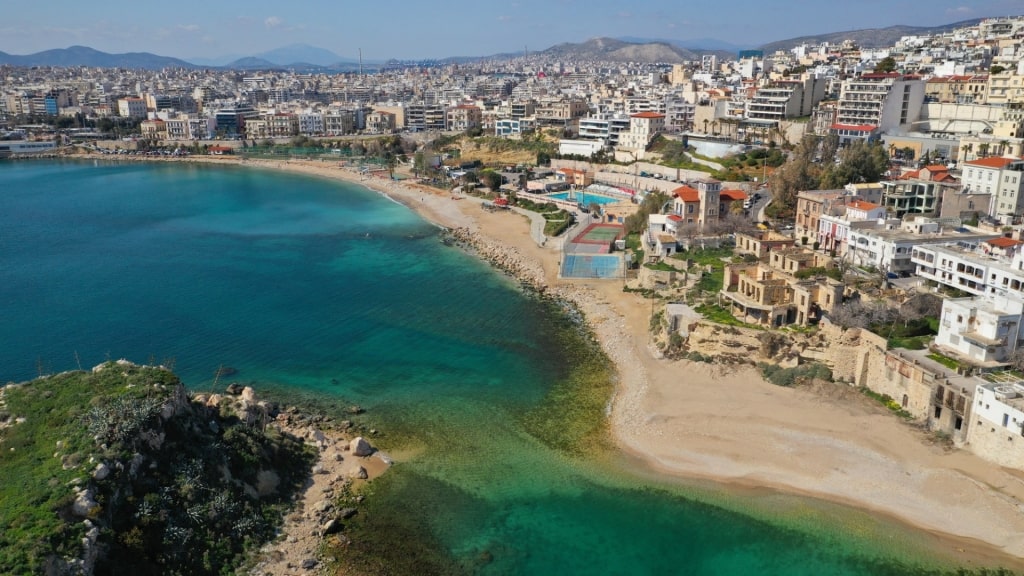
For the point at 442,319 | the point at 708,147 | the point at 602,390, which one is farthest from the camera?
the point at 708,147

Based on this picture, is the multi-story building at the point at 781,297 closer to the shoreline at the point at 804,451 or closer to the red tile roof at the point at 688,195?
the shoreline at the point at 804,451

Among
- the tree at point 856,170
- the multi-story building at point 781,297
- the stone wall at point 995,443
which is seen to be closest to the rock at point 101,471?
the multi-story building at point 781,297

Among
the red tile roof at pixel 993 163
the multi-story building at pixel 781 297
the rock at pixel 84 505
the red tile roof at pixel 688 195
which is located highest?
the red tile roof at pixel 993 163

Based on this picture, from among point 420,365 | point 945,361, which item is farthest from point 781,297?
point 420,365

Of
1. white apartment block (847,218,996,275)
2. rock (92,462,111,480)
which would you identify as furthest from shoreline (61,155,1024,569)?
rock (92,462,111,480)

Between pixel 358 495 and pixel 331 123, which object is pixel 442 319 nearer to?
pixel 358 495

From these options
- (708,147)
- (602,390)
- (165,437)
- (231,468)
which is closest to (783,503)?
(602,390)
